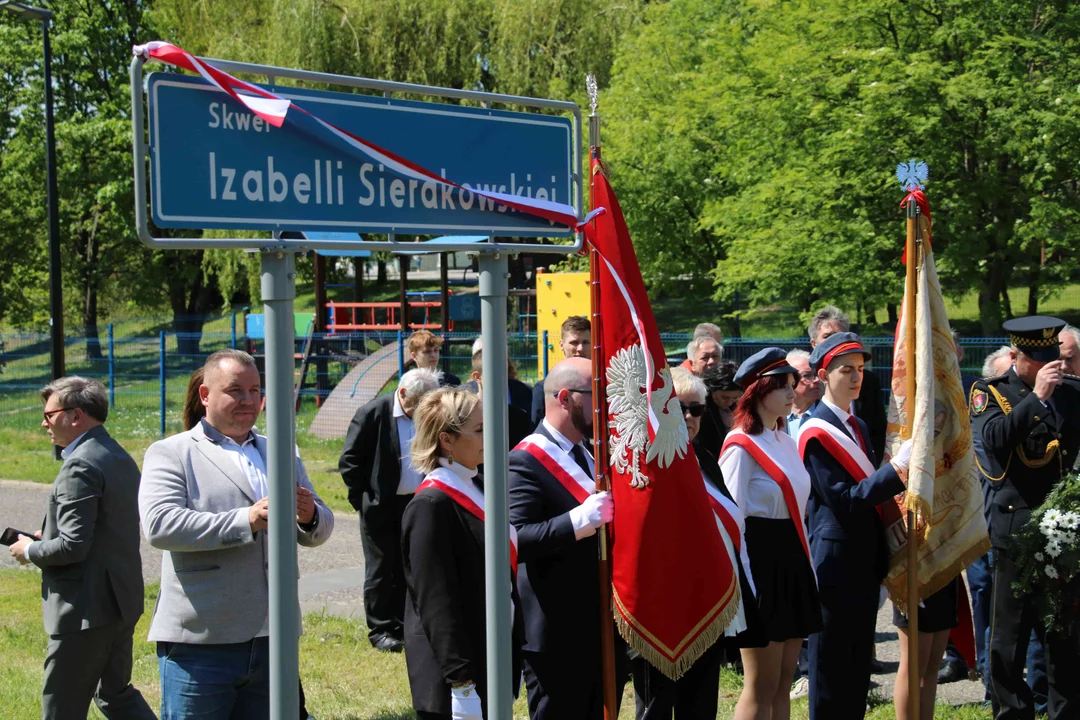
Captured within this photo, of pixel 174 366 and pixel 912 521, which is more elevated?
pixel 174 366

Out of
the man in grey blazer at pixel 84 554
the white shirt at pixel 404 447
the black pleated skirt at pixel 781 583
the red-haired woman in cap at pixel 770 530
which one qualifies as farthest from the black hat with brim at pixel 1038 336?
the man in grey blazer at pixel 84 554

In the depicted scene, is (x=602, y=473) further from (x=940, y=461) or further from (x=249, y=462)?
(x=940, y=461)

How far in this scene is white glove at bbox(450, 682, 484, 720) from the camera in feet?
11.7

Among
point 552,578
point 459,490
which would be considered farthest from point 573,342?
point 459,490

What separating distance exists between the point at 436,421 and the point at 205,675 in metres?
1.18

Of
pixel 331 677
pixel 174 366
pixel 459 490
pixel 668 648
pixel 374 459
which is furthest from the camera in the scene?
pixel 174 366

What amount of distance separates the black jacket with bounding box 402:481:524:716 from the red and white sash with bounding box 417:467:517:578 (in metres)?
0.02

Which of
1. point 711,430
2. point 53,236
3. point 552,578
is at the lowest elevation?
point 552,578

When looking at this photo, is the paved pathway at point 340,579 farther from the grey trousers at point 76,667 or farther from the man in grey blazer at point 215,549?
the man in grey blazer at point 215,549

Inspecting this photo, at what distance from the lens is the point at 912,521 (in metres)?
4.93

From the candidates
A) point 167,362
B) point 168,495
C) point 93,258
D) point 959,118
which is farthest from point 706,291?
point 168,495

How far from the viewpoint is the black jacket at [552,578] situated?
411cm

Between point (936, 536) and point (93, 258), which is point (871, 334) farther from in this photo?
point (93, 258)

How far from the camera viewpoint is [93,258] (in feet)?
114
